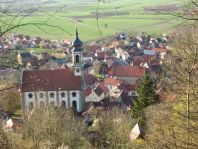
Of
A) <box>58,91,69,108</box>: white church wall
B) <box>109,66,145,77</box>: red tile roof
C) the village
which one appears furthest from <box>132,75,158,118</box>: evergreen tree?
<box>109,66,145,77</box>: red tile roof

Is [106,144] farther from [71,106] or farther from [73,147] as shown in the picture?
[71,106]

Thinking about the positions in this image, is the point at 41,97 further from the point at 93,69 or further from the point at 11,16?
the point at 11,16

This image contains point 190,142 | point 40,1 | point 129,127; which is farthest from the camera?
point 129,127

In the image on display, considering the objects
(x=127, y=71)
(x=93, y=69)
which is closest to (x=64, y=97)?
(x=127, y=71)

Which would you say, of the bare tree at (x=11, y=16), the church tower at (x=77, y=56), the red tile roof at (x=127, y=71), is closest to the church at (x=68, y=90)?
the church tower at (x=77, y=56)

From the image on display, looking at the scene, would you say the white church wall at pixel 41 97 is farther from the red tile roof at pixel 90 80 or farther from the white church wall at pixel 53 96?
the red tile roof at pixel 90 80

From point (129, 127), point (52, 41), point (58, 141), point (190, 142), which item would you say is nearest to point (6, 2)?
point (190, 142)
